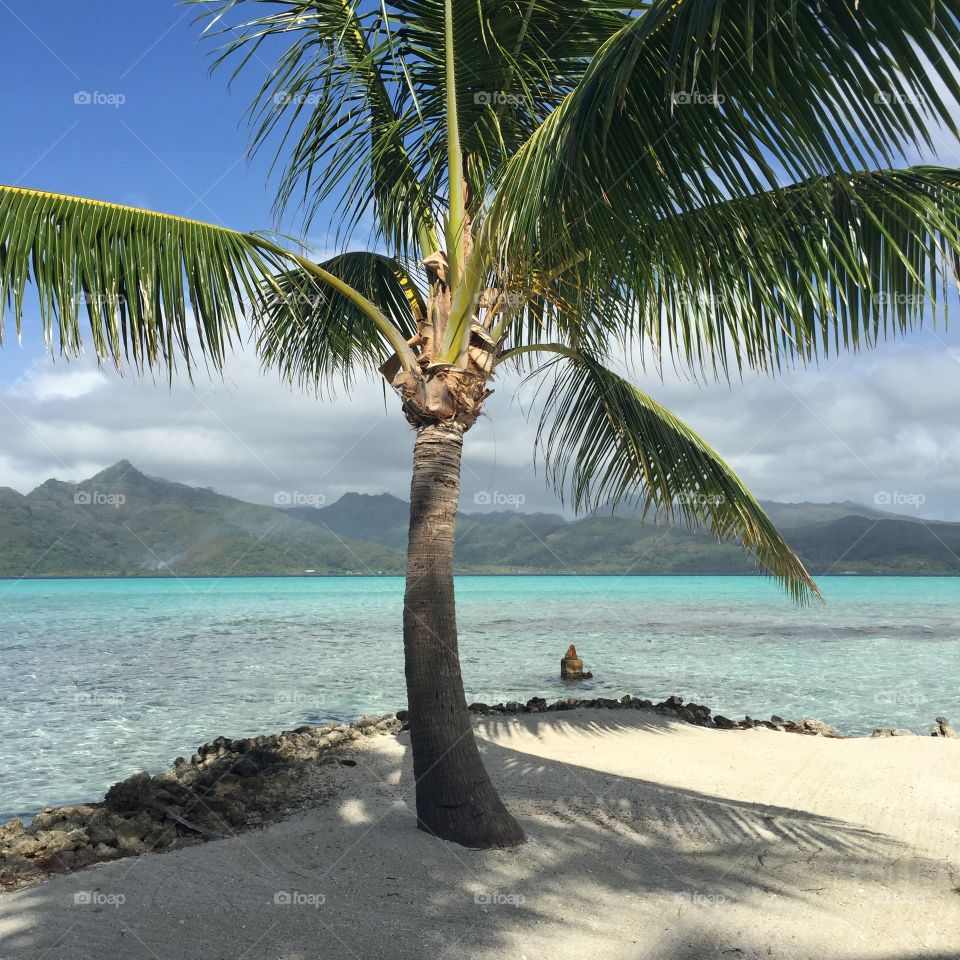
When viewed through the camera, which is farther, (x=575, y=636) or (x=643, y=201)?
(x=575, y=636)

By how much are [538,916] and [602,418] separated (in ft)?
13.5

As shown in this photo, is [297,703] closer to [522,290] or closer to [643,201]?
[522,290]

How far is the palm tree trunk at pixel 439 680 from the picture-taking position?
17.7 feet

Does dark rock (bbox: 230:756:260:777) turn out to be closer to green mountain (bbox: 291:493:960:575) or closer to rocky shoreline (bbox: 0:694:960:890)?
rocky shoreline (bbox: 0:694:960:890)

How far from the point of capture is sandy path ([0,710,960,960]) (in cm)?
412

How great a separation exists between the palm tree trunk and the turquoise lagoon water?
6.22 m

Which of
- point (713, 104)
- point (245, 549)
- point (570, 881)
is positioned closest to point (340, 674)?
point (570, 881)

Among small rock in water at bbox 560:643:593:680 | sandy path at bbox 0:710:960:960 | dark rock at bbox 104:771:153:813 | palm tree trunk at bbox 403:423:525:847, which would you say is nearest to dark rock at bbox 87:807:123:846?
dark rock at bbox 104:771:153:813

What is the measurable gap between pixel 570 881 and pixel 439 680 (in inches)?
58.7

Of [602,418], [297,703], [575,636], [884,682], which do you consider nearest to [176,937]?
[602,418]

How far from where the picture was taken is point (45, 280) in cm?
418

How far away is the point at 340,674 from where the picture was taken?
2055 cm

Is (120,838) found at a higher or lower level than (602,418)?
lower

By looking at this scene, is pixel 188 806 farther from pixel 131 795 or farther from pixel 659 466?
pixel 659 466
